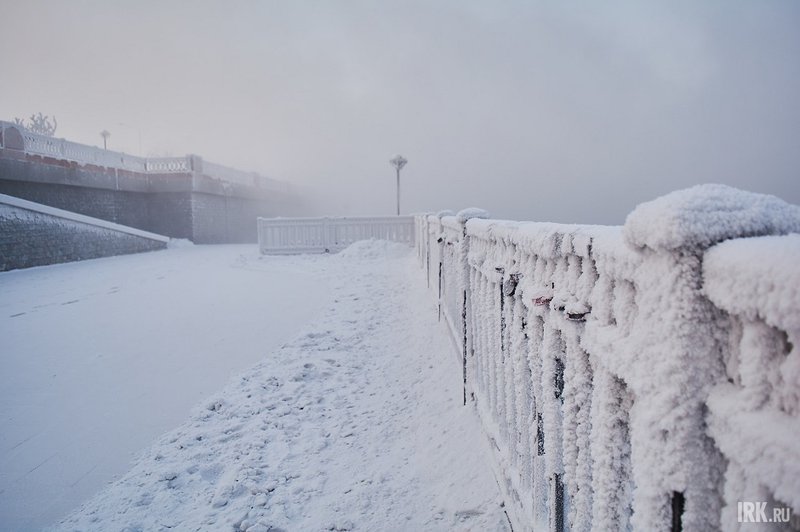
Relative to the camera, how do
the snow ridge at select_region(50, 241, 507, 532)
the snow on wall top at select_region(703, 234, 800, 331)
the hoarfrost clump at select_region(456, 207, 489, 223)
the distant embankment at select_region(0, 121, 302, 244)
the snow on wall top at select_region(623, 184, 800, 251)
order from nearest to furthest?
the snow on wall top at select_region(703, 234, 800, 331), the snow on wall top at select_region(623, 184, 800, 251), the snow ridge at select_region(50, 241, 507, 532), the hoarfrost clump at select_region(456, 207, 489, 223), the distant embankment at select_region(0, 121, 302, 244)

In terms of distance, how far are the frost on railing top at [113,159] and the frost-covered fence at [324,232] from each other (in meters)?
8.44

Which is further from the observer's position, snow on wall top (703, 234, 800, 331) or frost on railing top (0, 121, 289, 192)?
frost on railing top (0, 121, 289, 192)

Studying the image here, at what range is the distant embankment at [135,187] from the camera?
14.3 m

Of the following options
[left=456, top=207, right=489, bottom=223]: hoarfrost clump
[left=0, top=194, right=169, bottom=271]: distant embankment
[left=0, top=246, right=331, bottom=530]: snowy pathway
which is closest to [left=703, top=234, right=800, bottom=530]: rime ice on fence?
[left=456, top=207, right=489, bottom=223]: hoarfrost clump

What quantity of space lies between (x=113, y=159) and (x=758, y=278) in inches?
931

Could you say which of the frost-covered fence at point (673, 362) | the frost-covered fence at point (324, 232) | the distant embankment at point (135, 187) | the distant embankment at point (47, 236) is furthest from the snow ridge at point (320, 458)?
the distant embankment at point (135, 187)

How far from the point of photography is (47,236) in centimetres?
1223

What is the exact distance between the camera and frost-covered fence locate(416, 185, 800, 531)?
0.57m

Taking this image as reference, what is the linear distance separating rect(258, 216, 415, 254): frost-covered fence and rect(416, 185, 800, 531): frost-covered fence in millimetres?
15795

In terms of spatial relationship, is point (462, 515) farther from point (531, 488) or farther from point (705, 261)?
point (705, 261)

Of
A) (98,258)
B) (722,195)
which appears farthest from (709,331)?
(98,258)

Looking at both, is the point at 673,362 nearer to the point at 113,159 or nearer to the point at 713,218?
the point at 713,218

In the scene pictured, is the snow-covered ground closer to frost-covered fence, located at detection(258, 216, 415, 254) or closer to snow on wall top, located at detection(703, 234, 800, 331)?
snow on wall top, located at detection(703, 234, 800, 331)

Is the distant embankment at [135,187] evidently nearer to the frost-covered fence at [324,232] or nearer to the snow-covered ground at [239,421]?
the frost-covered fence at [324,232]
